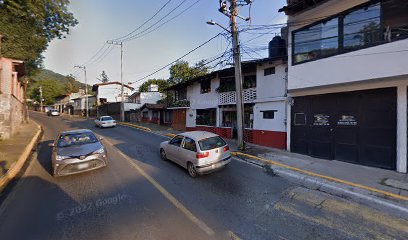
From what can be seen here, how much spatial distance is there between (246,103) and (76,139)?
34.1 feet

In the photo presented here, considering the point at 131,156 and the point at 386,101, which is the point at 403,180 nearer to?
the point at 386,101

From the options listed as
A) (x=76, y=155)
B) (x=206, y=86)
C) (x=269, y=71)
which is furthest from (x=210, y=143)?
(x=206, y=86)

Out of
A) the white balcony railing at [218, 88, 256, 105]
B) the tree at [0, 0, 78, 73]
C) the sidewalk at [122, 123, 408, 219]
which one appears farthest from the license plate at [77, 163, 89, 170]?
the tree at [0, 0, 78, 73]

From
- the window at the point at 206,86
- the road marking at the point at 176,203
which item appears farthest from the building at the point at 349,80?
the window at the point at 206,86

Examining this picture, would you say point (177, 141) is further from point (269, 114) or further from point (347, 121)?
point (347, 121)

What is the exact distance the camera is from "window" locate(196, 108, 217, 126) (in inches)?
658

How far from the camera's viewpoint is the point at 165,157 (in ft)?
27.4

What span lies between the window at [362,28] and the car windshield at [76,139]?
11.1 metres

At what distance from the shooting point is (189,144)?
693cm

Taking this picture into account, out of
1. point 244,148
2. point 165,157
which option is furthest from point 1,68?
point 244,148

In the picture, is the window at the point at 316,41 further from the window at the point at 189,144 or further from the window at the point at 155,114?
the window at the point at 155,114

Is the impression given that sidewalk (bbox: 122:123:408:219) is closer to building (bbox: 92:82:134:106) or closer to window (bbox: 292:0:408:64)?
window (bbox: 292:0:408:64)

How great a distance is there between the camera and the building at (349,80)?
6831 millimetres

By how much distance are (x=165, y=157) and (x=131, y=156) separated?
1945 millimetres
